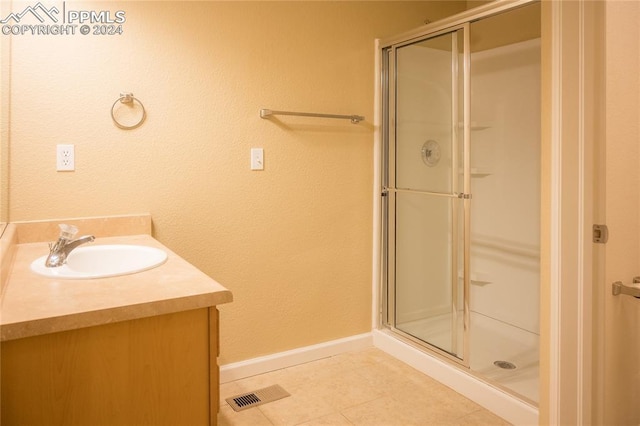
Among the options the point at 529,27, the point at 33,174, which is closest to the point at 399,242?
the point at 529,27

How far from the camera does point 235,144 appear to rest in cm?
238

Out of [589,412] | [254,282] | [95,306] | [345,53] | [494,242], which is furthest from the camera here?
[494,242]

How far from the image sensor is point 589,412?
1.46 m

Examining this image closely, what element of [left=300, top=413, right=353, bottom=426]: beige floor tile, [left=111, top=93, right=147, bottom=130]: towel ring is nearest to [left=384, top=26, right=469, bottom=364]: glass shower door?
[left=300, top=413, right=353, bottom=426]: beige floor tile

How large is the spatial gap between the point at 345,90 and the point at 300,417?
1745mm

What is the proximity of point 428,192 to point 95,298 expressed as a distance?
1844mm

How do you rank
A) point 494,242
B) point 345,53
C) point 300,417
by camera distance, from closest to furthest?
point 300,417 → point 345,53 → point 494,242

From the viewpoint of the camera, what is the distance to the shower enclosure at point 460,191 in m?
2.51

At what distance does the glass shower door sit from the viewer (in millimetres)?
2406

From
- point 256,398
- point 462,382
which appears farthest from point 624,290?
point 256,398

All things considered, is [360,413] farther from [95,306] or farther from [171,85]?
[171,85]

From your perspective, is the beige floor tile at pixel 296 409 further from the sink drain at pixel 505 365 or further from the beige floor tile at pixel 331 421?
the sink drain at pixel 505 365

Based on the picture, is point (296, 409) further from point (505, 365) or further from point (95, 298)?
point (95, 298)

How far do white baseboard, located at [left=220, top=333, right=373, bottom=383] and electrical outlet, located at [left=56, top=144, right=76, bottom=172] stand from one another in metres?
1.21
